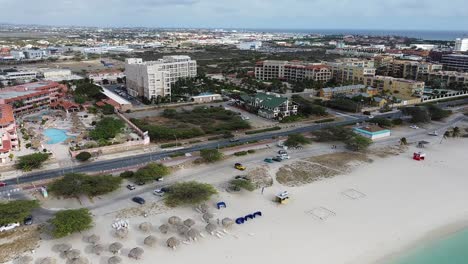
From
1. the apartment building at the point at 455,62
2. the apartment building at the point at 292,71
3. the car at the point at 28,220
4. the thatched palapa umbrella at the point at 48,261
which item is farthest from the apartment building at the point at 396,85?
the thatched palapa umbrella at the point at 48,261

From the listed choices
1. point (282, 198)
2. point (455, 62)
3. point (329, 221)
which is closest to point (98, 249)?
point (282, 198)

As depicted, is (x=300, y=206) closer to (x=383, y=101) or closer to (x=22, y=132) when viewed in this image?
(x=22, y=132)

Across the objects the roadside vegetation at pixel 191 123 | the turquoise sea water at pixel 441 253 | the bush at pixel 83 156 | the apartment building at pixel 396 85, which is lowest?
the turquoise sea water at pixel 441 253

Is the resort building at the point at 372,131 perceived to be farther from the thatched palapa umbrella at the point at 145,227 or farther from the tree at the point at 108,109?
the tree at the point at 108,109

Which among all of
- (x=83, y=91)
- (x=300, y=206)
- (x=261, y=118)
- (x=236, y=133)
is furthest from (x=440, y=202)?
(x=83, y=91)

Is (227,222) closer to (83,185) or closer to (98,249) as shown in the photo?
(98,249)

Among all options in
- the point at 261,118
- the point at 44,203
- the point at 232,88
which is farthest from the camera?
the point at 232,88
